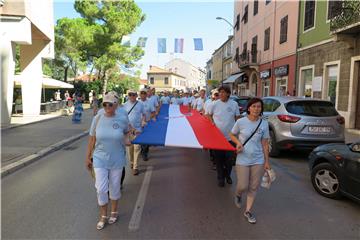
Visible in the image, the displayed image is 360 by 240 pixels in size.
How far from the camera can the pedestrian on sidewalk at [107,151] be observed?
14.3 ft

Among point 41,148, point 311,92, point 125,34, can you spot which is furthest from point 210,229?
point 125,34

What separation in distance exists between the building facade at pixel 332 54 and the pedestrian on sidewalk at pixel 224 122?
989 cm

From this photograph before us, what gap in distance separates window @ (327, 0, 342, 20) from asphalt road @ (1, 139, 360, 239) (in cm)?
1008

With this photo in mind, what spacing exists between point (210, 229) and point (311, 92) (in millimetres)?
16391

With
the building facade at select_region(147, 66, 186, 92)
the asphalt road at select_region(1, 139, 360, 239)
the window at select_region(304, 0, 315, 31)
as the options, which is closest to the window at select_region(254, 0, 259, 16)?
the window at select_region(304, 0, 315, 31)

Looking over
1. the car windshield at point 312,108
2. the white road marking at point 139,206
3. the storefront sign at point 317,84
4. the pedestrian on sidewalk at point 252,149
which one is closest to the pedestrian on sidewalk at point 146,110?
the white road marking at point 139,206

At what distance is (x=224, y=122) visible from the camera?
6.63 metres

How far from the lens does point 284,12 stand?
2352cm

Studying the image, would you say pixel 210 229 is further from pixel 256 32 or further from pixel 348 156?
pixel 256 32

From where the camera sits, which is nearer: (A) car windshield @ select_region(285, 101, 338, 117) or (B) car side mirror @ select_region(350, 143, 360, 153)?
(B) car side mirror @ select_region(350, 143, 360, 153)

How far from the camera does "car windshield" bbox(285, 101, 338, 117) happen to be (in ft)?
28.7

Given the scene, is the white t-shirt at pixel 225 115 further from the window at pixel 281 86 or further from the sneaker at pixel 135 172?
the window at pixel 281 86

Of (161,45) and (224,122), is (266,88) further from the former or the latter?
(224,122)

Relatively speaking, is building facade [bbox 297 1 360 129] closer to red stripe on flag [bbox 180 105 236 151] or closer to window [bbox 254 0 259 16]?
red stripe on flag [bbox 180 105 236 151]
